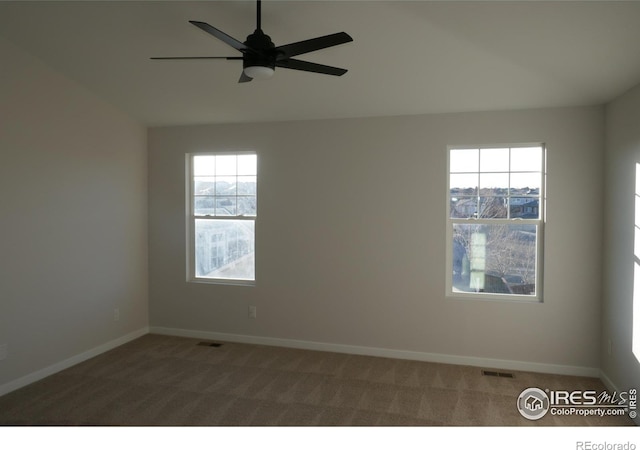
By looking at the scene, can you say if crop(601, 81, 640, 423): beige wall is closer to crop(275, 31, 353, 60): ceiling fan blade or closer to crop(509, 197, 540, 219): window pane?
crop(509, 197, 540, 219): window pane

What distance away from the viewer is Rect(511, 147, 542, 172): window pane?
3994mm

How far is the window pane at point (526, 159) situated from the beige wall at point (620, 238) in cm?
55

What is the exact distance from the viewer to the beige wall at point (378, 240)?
3.84m

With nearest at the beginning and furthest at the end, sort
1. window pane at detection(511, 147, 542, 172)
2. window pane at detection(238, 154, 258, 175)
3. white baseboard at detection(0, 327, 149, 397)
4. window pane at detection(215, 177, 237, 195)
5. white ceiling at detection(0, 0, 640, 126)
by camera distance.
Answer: white ceiling at detection(0, 0, 640, 126) < white baseboard at detection(0, 327, 149, 397) < window pane at detection(511, 147, 542, 172) < window pane at detection(238, 154, 258, 175) < window pane at detection(215, 177, 237, 195)

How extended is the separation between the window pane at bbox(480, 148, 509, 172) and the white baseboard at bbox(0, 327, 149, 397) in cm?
429

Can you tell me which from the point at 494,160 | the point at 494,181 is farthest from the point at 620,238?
the point at 494,160

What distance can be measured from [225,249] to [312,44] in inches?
127

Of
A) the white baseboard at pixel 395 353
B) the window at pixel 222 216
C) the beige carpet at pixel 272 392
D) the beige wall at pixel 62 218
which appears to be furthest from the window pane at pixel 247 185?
the beige carpet at pixel 272 392

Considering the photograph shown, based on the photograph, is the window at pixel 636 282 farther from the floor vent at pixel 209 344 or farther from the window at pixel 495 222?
the floor vent at pixel 209 344

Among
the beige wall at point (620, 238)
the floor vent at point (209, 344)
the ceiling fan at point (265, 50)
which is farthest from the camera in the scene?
the floor vent at point (209, 344)

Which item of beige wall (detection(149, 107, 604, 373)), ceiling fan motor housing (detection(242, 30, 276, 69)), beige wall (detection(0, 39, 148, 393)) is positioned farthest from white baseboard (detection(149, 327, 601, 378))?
ceiling fan motor housing (detection(242, 30, 276, 69))

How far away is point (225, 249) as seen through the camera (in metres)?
4.99

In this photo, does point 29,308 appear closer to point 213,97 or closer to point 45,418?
point 45,418

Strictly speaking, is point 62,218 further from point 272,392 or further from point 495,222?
point 495,222
